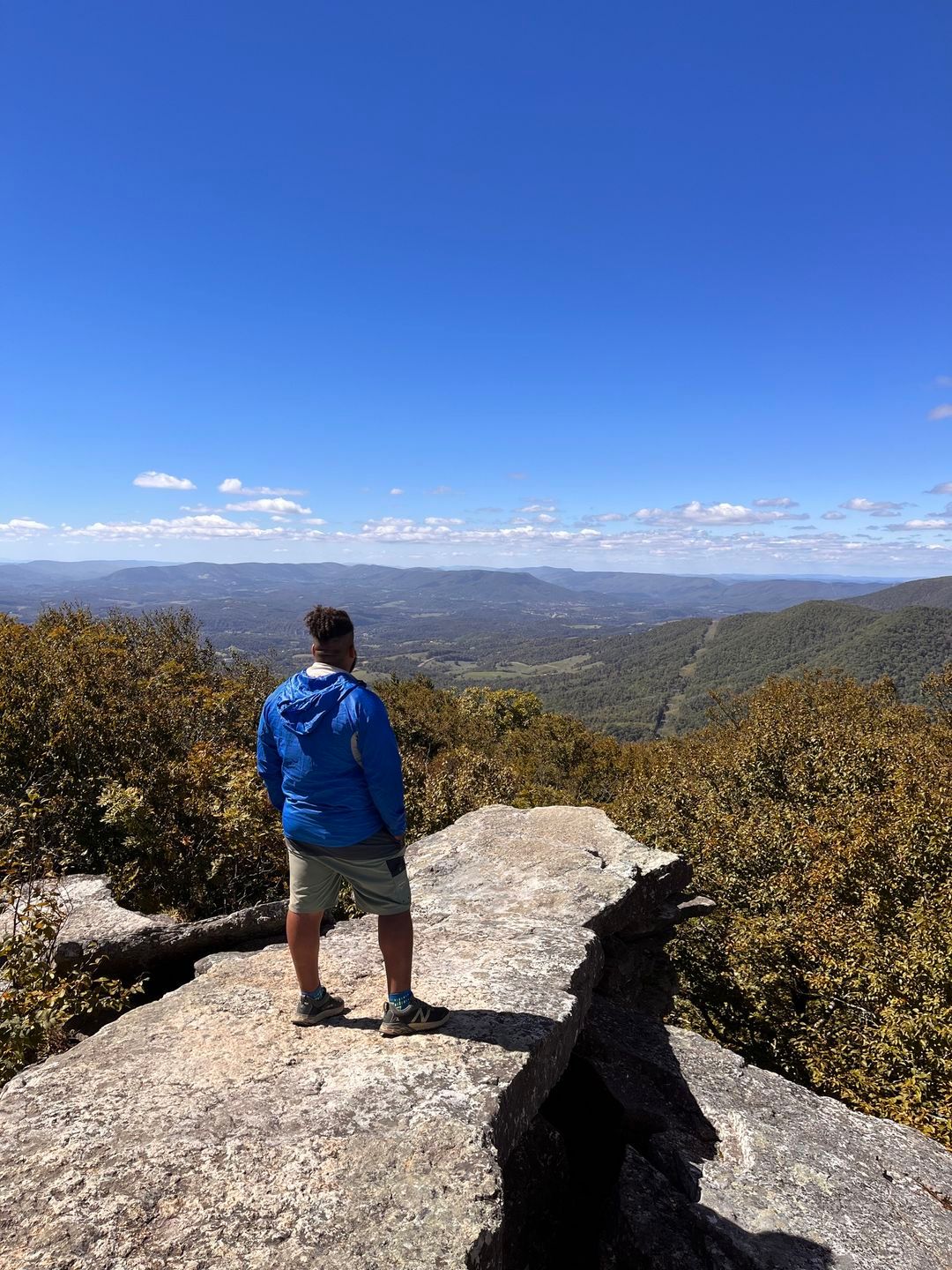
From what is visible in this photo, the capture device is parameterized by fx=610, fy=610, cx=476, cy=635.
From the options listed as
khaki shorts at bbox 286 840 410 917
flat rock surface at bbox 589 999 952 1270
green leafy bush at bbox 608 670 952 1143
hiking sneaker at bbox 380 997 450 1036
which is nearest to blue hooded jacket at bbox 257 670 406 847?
khaki shorts at bbox 286 840 410 917

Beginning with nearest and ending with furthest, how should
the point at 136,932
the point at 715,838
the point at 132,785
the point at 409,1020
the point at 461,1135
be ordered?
the point at 461,1135 < the point at 409,1020 < the point at 136,932 < the point at 132,785 < the point at 715,838

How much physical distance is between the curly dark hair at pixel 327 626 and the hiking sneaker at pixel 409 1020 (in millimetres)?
3421

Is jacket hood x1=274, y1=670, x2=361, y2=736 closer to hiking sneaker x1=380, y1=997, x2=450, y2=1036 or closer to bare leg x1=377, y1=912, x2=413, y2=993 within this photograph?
bare leg x1=377, y1=912, x2=413, y2=993

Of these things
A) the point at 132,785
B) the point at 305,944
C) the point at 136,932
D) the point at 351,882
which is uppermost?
the point at 351,882

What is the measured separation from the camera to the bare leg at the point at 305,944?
223 inches

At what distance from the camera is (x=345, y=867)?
17.7 ft

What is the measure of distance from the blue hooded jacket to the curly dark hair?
1.03 ft

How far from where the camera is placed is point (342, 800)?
17.2 ft

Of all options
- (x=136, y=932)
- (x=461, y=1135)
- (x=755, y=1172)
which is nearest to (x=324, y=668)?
(x=461, y=1135)

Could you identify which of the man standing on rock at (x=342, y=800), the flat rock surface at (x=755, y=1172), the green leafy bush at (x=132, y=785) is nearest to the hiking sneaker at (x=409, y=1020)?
the man standing on rock at (x=342, y=800)

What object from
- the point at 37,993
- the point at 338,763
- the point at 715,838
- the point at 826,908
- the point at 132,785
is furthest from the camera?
the point at 715,838

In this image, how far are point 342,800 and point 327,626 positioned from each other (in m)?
1.50

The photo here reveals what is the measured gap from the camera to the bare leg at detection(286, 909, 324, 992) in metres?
5.68

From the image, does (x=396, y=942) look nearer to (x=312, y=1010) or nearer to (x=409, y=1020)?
(x=409, y=1020)
